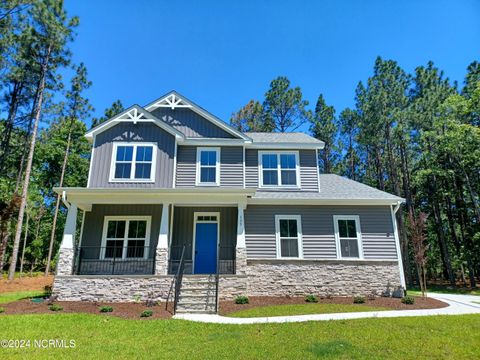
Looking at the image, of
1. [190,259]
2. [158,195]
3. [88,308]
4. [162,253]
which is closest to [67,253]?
[88,308]

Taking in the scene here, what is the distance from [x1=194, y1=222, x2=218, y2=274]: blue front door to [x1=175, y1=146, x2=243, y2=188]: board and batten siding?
2.00 metres

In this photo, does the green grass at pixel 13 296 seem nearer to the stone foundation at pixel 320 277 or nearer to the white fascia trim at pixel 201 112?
the stone foundation at pixel 320 277

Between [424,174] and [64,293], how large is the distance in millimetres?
22904

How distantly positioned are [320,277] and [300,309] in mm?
2909

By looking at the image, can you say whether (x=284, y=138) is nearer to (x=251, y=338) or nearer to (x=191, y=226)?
(x=191, y=226)

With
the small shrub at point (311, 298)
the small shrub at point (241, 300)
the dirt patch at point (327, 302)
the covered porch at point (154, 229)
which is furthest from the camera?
the covered porch at point (154, 229)

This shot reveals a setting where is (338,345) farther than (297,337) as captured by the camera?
No

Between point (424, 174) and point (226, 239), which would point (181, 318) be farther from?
point (424, 174)

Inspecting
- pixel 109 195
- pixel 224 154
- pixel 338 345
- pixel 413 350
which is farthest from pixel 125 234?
pixel 413 350

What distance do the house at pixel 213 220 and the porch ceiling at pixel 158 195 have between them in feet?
0.13

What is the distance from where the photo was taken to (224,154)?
1373 centimetres

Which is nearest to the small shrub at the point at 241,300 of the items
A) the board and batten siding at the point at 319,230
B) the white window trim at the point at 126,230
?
the board and batten siding at the point at 319,230

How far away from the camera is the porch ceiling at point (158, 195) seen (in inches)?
421

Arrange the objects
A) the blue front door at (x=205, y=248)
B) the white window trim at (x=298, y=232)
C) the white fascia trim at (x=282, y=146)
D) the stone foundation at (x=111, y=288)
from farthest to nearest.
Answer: the white fascia trim at (x=282, y=146) < the blue front door at (x=205, y=248) < the white window trim at (x=298, y=232) < the stone foundation at (x=111, y=288)
